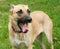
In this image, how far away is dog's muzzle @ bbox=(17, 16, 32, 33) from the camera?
6914mm

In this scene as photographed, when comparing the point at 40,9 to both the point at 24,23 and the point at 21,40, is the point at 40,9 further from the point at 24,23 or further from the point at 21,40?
the point at 24,23

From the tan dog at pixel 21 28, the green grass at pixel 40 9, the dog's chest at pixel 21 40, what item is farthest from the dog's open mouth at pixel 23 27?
the green grass at pixel 40 9

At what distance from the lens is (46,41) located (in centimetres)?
888

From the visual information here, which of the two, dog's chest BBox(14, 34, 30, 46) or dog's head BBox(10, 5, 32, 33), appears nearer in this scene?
dog's head BBox(10, 5, 32, 33)

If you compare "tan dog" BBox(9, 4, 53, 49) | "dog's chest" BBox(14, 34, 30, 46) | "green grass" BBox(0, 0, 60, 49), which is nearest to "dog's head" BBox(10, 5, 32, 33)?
"tan dog" BBox(9, 4, 53, 49)

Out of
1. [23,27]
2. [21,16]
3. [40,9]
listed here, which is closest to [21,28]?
[23,27]

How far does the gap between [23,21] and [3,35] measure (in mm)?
2402

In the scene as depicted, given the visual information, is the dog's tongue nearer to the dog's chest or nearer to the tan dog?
the tan dog

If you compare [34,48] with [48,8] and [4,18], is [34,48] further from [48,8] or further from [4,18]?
[48,8]

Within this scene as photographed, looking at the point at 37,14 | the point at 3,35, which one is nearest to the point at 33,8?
the point at 3,35

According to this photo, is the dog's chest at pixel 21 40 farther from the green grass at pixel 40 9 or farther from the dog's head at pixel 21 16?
the green grass at pixel 40 9

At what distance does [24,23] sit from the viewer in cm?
705

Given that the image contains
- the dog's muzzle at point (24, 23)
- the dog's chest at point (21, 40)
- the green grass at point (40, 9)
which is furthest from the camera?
the green grass at point (40, 9)

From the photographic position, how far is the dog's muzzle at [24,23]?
6.91 m
